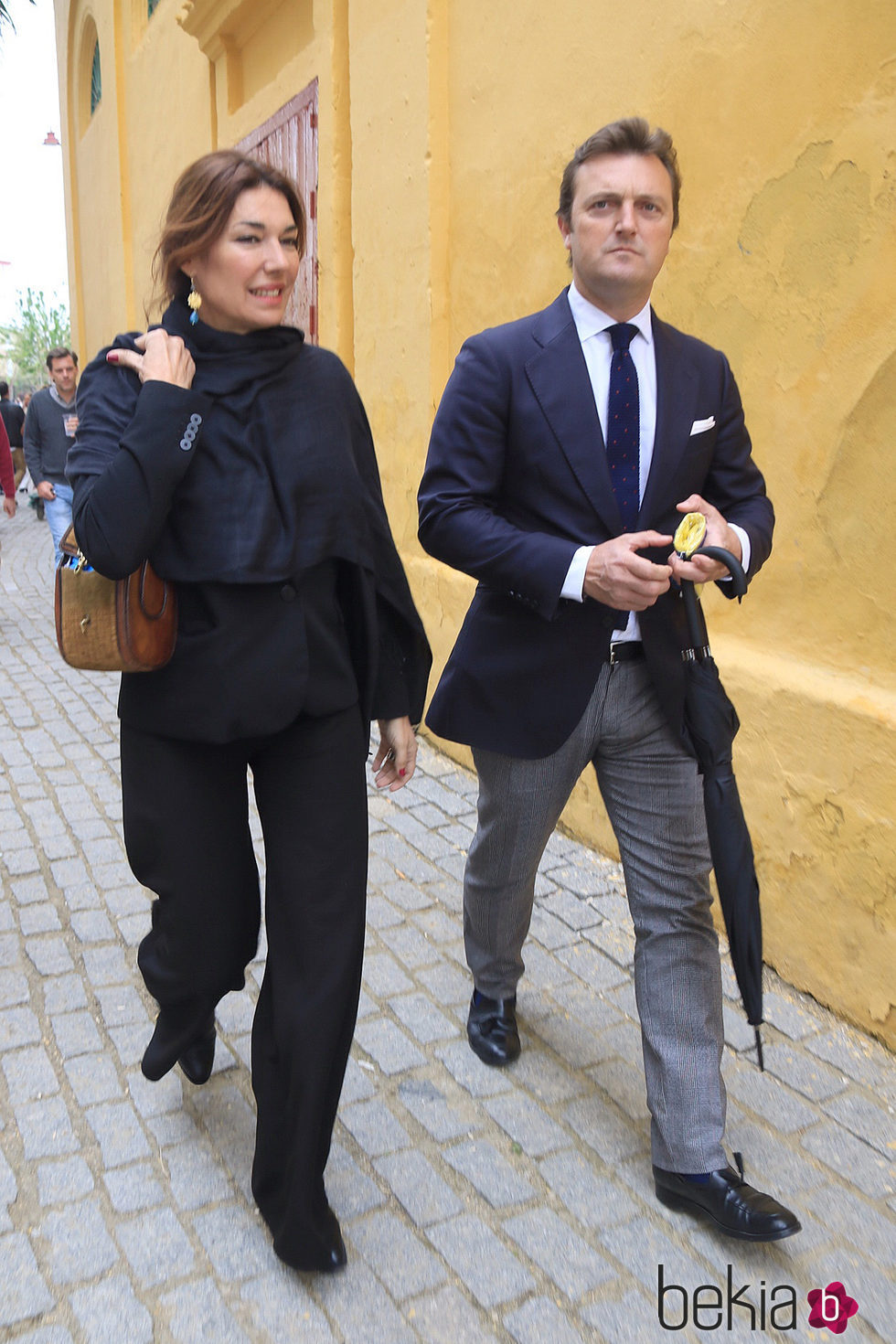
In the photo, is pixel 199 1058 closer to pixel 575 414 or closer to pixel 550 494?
pixel 550 494

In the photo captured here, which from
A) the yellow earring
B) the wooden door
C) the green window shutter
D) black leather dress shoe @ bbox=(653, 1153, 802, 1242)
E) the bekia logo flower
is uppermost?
the green window shutter

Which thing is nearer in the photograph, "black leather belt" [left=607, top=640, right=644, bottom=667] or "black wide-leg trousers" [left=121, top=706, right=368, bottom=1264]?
"black wide-leg trousers" [left=121, top=706, right=368, bottom=1264]

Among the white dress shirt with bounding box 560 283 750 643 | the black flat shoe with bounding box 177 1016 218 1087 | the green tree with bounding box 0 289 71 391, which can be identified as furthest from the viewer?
the green tree with bounding box 0 289 71 391

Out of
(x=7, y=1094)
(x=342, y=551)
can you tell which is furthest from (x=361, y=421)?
(x=7, y=1094)

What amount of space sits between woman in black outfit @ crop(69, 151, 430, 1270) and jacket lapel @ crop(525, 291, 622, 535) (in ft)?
1.34

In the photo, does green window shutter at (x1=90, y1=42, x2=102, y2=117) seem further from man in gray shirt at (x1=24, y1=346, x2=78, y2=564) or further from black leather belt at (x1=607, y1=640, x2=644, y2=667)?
black leather belt at (x1=607, y1=640, x2=644, y2=667)

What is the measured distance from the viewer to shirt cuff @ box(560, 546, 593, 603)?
2.29m

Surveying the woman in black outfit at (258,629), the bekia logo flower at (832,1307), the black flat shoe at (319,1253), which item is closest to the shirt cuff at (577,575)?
the woman in black outfit at (258,629)

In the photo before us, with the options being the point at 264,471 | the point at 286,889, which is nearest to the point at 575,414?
the point at 264,471

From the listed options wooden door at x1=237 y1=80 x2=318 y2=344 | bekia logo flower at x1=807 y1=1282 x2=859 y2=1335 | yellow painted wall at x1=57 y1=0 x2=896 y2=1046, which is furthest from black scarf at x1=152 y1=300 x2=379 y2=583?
wooden door at x1=237 y1=80 x2=318 y2=344

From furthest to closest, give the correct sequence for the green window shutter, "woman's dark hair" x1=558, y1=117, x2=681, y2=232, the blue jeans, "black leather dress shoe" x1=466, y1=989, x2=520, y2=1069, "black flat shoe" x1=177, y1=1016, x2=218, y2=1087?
the green window shutter
the blue jeans
"black leather dress shoe" x1=466, y1=989, x2=520, y2=1069
"black flat shoe" x1=177, y1=1016, x2=218, y2=1087
"woman's dark hair" x1=558, y1=117, x2=681, y2=232

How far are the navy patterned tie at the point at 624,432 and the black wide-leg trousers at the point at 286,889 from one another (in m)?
0.74

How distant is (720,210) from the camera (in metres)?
Result: 3.48

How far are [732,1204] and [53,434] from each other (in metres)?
8.32
